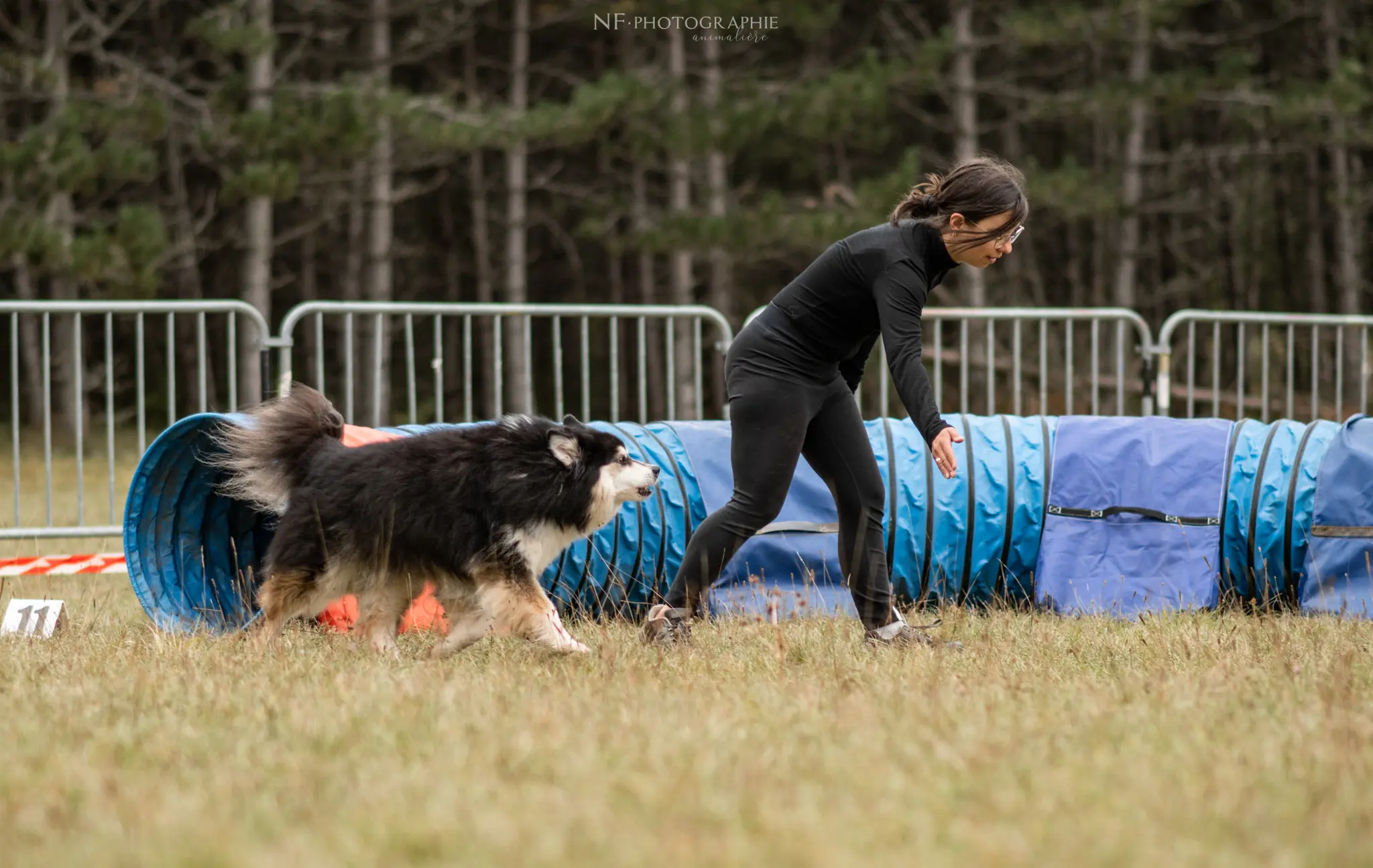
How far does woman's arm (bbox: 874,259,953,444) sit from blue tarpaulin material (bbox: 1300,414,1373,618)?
2.17m

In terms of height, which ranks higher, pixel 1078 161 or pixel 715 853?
pixel 1078 161

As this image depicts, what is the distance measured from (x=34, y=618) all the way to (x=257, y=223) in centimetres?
1221

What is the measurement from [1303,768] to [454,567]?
2.70m

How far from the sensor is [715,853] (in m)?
2.28

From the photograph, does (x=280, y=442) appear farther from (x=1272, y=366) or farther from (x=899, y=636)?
(x=1272, y=366)

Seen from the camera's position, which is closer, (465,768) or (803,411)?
(465,768)

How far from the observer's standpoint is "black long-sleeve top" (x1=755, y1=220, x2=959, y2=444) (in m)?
4.24

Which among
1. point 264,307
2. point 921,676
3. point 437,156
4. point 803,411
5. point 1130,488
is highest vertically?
point 437,156

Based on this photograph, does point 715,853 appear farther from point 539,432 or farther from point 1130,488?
point 1130,488

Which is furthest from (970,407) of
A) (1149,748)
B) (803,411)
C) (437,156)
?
(1149,748)

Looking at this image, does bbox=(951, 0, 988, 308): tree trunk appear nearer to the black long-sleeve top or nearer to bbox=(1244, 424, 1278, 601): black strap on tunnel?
bbox=(1244, 424, 1278, 601): black strap on tunnel

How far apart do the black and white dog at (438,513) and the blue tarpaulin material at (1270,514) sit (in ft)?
8.38

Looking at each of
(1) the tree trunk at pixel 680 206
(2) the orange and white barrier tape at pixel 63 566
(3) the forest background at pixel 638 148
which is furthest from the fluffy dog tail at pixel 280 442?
(1) the tree trunk at pixel 680 206

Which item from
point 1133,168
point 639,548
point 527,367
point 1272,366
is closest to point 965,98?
point 1133,168
